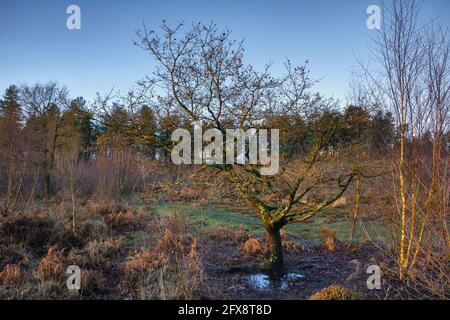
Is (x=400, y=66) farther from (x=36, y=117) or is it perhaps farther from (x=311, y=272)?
(x=36, y=117)

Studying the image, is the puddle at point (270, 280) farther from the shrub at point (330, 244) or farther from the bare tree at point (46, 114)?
the bare tree at point (46, 114)

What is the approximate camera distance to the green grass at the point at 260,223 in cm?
928

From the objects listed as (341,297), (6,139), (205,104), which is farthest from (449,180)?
(6,139)

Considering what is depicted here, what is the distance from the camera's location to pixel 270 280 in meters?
5.68

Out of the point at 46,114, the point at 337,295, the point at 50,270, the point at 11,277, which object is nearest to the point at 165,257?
the point at 50,270

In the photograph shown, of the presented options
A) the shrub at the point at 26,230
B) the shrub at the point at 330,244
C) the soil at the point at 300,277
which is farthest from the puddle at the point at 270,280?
the shrub at the point at 26,230

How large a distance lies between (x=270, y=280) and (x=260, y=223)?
534 cm

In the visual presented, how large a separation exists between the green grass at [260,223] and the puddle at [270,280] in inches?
109

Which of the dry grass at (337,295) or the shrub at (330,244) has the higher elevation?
the dry grass at (337,295)

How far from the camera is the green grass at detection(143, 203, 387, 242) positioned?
Answer: 928 centimetres

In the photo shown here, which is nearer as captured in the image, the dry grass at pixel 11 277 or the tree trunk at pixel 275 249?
the dry grass at pixel 11 277

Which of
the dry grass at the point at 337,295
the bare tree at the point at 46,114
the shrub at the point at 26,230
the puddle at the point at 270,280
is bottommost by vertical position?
the puddle at the point at 270,280

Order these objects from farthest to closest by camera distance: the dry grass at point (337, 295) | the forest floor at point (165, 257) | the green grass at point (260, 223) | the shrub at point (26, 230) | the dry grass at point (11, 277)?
the green grass at point (260, 223), the shrub at point (26, 230), the dry grass at point (11, 277), the forest floor at point (165, 257), the dry grass at point (337, 295)

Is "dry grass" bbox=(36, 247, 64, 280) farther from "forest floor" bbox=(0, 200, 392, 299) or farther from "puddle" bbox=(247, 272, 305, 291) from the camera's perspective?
"puddle" bbox=(247, 272, 305, 291)
